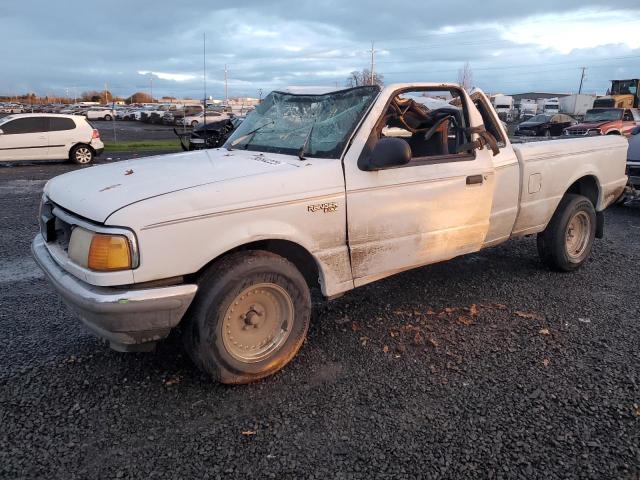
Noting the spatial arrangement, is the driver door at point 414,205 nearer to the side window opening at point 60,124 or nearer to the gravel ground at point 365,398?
the gravel ground at point 365,398

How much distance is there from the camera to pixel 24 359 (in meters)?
3.71

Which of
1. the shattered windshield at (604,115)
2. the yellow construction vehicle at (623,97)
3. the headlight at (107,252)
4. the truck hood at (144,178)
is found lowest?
the headlight at (107,252)

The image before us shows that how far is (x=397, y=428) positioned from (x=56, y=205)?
2591 mm

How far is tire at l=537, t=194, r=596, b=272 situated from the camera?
17.6ft

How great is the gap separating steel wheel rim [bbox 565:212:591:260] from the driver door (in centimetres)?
167

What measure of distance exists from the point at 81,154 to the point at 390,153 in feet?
53.1

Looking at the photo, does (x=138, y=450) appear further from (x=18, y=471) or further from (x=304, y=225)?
(x=304, y=225)

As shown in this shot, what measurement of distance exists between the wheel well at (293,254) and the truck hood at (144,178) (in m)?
0.45

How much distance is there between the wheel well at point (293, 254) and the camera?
133 inches

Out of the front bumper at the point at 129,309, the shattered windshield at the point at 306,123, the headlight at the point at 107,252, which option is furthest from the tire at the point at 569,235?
the headlight at the point at 107,252

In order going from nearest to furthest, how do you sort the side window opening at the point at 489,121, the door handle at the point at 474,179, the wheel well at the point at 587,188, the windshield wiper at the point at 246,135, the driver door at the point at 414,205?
the driver door at the point at 414,205 < the door handle at the point at 474,179 < the windshield wiper at the point at 246,135 < the side window opening at the point at 489,121 < the wheel well at the point at 587,188

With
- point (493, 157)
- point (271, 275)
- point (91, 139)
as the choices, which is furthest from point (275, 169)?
point (91, 139)

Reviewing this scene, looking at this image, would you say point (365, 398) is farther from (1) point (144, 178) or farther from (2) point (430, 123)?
(2) point (430, 123)

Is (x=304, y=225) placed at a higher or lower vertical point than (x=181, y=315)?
higher
